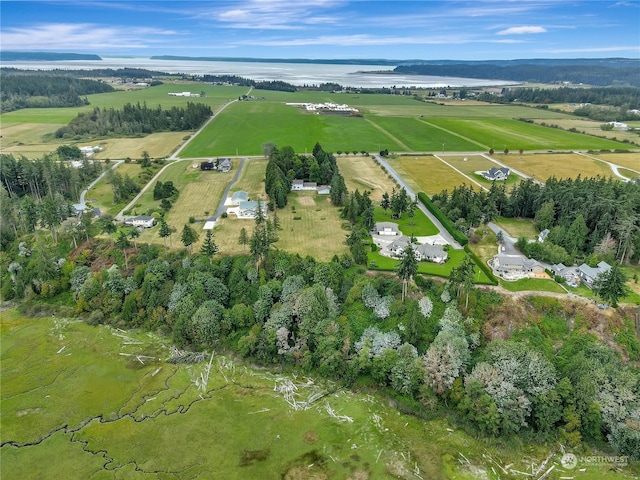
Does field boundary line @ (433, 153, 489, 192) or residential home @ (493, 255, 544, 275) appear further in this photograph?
field boundary line @ (433, 153, 489, 192)

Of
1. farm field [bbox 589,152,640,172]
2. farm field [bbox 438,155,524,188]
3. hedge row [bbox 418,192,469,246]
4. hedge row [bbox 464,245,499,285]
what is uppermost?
farm field [bbox 589,152,640,172]

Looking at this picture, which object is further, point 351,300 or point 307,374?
point 351,300

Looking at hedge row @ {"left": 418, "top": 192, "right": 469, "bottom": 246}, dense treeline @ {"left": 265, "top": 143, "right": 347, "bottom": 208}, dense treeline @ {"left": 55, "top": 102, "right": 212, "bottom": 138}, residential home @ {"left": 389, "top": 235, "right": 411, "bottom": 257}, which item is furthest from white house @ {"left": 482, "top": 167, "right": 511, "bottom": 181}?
dense treeline @ {"left": 55, "top": 102, "right": 212, "bottom": 138}

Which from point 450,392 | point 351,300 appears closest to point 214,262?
point 351,300

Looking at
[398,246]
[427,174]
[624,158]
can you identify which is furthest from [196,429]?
[624,158]

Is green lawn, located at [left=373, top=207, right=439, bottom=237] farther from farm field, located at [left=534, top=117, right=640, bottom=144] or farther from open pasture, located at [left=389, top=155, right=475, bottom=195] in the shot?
farm field, located at [left=534, top=117, right=640, bottom=144]

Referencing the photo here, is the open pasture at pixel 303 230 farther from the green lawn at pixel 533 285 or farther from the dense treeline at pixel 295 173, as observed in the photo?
the green lawn at pixel 533 285

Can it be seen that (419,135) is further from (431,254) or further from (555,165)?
(431,254)

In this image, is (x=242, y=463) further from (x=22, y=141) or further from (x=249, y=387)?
(x=22, y=141)
